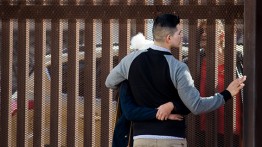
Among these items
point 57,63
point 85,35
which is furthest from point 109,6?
point 57,63

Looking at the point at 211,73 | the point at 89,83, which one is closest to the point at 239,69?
the point at 211,73

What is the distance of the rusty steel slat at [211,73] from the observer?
5367mm

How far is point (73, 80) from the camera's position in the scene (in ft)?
18.0

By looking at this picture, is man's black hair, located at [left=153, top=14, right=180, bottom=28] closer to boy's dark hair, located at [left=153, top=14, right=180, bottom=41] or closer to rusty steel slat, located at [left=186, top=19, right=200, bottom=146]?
boy's dark hair, located at [left=153, top=14, right=180, bottom=41]

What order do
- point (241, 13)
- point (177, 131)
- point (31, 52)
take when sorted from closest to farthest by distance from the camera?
point (177, 131), point (241, 13), point (31, 52)

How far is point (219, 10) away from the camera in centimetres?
532

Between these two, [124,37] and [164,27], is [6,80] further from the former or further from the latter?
[164,27]

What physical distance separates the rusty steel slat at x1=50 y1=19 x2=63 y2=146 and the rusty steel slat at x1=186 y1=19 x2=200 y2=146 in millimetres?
1133

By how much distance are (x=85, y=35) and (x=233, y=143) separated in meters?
1.59

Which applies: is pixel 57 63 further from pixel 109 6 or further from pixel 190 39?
pixel 190 39

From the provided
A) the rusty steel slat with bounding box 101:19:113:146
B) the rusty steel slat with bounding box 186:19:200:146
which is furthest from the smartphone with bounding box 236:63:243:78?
the rusty steel slat with bounding box 101:19:113:146

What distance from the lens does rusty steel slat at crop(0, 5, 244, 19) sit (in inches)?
210

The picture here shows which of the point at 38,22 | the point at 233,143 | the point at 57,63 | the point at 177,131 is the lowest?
the point at 233,143
